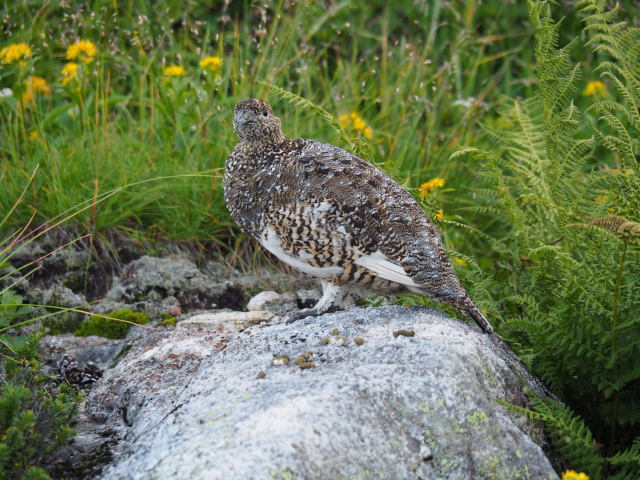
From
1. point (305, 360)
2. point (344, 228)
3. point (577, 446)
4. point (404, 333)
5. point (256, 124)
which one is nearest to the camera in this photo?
point (577, 446)

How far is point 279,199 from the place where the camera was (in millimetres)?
3924

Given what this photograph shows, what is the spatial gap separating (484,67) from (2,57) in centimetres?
425

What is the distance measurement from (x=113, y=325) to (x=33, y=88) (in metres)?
2.31

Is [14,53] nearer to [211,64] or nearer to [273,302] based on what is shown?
[211,64]

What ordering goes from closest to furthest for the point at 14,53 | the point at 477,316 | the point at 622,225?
the point at 622,225 < the point at 477,316 < the point at 14,53

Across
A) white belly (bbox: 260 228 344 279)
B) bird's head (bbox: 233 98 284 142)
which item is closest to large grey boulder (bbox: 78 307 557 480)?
white belly (bbox: 260 228 344 279)

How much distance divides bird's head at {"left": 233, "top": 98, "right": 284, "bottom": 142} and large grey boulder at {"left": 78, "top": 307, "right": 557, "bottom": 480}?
3.40 ft

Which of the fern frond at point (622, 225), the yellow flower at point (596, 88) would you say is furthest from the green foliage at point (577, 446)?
the yellow flower at point (596, 88)

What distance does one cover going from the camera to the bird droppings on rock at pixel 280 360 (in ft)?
10.6

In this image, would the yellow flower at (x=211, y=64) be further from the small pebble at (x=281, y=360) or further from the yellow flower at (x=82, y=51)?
the small pebble at (x=281, y=360)

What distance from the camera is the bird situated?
3730mm

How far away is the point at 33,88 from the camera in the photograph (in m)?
6.07

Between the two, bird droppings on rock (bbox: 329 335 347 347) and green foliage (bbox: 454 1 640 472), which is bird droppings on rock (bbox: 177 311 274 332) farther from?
green foliage (bbox: 454 1 640 472)

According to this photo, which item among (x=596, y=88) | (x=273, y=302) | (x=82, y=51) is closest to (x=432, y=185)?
(x=273, y=302)
